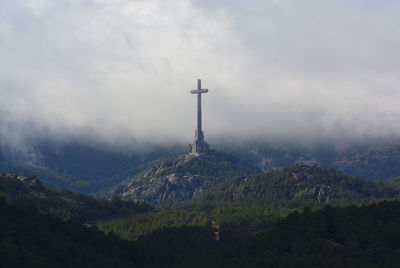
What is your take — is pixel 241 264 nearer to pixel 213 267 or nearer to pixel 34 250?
pixel 213 267

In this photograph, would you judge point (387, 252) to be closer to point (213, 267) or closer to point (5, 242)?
point (213, 267)

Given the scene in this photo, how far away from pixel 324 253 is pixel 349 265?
12.4m

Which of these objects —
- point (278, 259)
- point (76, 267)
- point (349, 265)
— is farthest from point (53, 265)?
point (349, 265)

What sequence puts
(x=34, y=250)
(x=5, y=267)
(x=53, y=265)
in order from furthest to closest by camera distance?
(x=34, y=250)
(x=53, y=265)
(x=5, y=267)

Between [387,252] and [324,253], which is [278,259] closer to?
[324,253]

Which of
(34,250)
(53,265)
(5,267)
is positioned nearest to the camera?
(5,267)

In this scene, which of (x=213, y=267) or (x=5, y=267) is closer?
(x=5, y=267)

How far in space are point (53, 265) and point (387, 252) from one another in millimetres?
69786

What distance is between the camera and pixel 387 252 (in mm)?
199000

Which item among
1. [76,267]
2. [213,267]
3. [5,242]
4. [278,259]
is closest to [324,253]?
[278,259]

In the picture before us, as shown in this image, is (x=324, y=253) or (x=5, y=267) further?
(x=324, y=253)

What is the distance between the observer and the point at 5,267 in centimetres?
17312

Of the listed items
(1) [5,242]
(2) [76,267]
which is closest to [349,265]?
(2) [76,267]

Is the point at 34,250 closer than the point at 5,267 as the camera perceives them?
No
